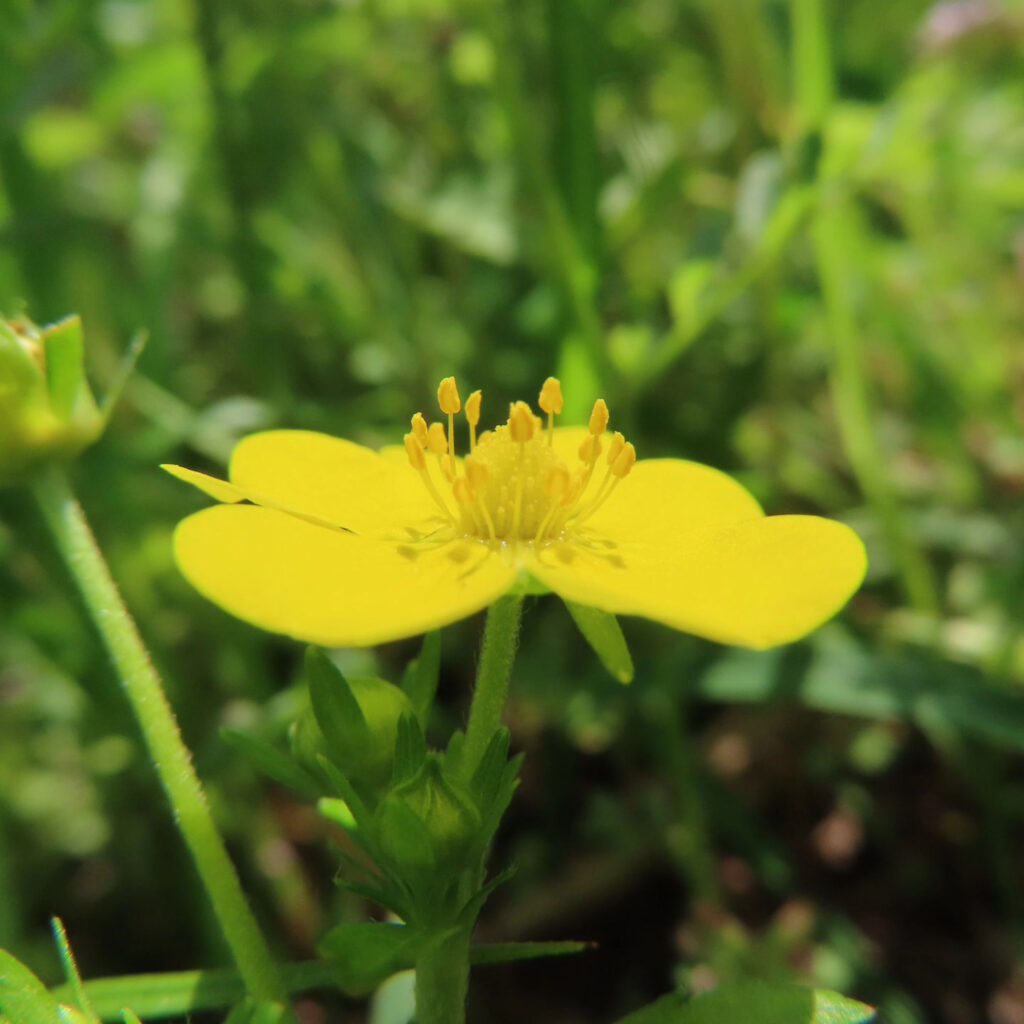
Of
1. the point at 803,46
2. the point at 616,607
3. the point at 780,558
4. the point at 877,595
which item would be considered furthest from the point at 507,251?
A: the point at 616,607

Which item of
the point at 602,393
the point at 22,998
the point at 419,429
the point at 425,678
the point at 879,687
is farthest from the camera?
the point at 602,393

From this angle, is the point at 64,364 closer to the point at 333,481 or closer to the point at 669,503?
the point at 333,481

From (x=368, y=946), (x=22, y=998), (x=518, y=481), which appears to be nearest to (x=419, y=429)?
(x=518, y=481)

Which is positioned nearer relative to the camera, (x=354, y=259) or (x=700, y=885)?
(x=700, y=885)

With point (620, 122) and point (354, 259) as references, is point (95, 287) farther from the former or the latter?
point (620, 122)

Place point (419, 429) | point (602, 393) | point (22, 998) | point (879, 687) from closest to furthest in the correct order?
1. point (22, 998)
2. point (419, 429)
3. point (879, 687)
4. point (602, 393)

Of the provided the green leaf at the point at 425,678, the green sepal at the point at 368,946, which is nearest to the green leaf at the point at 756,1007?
the green sepal at the point at 368,946
